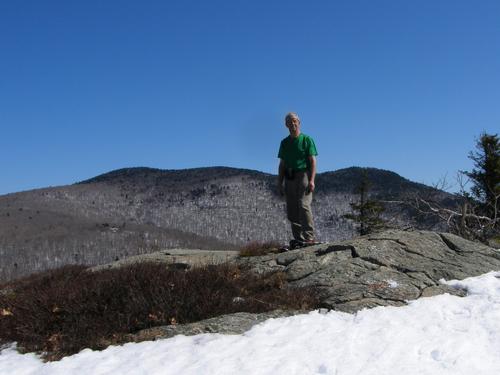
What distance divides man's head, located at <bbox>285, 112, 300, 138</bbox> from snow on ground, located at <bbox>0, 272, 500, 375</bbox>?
448cm

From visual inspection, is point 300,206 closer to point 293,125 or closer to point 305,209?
point 305,209

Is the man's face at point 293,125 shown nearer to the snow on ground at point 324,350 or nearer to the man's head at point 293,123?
the man's head at point 293,123

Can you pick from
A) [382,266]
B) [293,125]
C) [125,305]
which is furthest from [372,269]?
[125,305]

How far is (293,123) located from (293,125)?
4 centimetres

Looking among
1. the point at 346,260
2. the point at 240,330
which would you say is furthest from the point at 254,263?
the point at 240,330

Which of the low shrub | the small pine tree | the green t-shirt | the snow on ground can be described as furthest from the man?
the small pine tree

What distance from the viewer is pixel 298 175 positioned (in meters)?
9.70

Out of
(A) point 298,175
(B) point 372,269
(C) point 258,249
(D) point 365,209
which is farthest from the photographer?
(D) point 365,209

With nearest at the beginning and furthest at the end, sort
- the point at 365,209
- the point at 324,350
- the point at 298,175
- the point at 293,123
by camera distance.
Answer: the point at 324,350 → the point at 293,123 → the point at 298,175 → the point at 365,209

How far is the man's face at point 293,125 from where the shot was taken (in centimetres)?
948

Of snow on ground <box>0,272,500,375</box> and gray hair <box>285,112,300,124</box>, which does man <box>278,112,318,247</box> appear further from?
snow on ground <box>0,272,500,375</box>

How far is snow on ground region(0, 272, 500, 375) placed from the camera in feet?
15.1

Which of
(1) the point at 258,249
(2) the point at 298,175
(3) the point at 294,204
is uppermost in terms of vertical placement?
(2) the point at 298,175

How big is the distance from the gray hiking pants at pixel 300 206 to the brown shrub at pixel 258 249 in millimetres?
866
